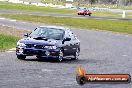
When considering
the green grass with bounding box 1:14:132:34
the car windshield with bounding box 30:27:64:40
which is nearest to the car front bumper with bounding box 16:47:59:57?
the car windshield with bounding box 30:27:64:40

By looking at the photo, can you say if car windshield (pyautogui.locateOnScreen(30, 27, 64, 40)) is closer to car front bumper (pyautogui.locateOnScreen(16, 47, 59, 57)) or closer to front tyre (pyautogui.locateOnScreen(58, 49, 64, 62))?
front tyre (pyautogui.locateOnScreen(58, 49, 64, 62))

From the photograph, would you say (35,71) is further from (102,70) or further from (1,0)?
(1,0)

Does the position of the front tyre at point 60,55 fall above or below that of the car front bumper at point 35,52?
below

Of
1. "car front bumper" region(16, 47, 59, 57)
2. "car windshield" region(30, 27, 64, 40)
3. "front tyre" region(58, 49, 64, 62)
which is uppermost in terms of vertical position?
"car windshield" region(30, 27, 64, 40)

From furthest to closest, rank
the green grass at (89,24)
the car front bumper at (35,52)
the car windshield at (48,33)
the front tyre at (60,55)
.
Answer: the green grass at (89,24), the car windshield at (48,33), the front tyre at (60,55), the car front bumper at (35,52)

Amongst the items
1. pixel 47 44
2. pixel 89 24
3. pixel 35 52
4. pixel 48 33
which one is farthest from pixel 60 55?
pixel 89 24

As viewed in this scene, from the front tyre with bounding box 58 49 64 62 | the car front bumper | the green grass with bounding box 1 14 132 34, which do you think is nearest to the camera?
the car front bumper

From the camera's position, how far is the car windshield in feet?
65.1

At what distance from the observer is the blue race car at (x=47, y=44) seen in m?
18.8

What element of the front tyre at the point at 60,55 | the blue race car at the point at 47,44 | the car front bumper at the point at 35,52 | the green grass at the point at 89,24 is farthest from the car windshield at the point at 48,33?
the green grass at the point at 89,24

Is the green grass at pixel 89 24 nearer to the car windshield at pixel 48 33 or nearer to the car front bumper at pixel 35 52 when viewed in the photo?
the car windshield at pixel 48 33

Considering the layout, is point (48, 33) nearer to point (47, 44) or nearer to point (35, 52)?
point (47, 44)

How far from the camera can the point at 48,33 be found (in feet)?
65.6

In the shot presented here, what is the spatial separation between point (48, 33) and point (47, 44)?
3.65 ft
